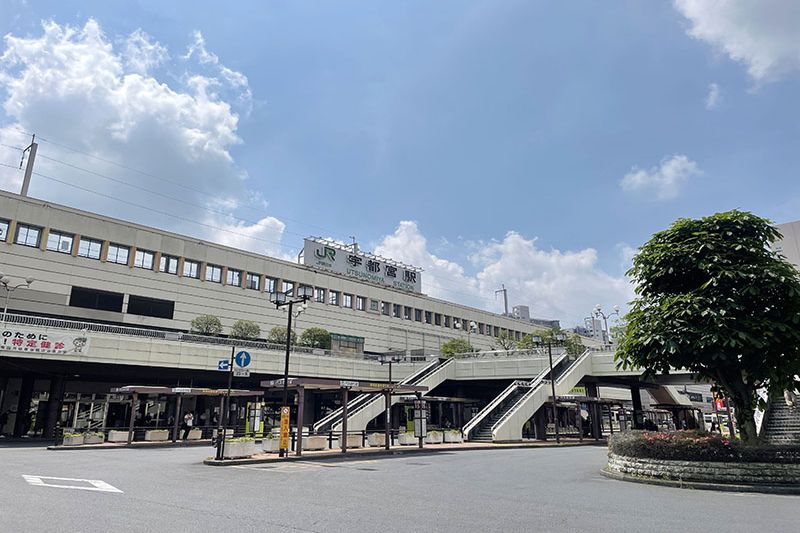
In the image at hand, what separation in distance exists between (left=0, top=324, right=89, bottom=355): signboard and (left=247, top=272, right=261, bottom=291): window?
24092mm

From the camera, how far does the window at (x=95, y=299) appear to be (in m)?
43.2

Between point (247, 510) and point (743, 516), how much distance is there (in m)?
8.55

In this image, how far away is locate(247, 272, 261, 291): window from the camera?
55125 millimetres

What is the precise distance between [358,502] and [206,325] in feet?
128

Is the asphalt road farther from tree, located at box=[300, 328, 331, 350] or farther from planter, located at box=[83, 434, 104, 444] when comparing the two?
tree, located at box=[300, 328, 331, 350]

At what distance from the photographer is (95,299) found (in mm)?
44156

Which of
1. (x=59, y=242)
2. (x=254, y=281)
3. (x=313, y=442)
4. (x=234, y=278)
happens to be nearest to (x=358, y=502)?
(x=313, y=442)

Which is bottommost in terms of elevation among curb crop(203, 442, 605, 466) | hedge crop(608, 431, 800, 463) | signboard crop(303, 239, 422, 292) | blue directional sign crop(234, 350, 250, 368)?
curb crop(203, 442, 605, 466)

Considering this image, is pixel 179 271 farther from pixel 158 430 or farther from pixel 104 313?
pixel 158 430

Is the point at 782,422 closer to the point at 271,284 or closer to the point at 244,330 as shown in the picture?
the point at 244,330

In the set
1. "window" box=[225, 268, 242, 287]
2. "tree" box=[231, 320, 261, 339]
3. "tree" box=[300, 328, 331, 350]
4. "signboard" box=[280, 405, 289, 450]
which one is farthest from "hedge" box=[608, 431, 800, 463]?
"window" box=[225, 268, 242, 287]

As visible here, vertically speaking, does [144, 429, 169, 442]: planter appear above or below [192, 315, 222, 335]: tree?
below

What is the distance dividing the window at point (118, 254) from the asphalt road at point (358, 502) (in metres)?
31.9

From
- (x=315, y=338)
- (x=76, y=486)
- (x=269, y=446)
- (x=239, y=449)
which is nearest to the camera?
(x=76, y=486)
